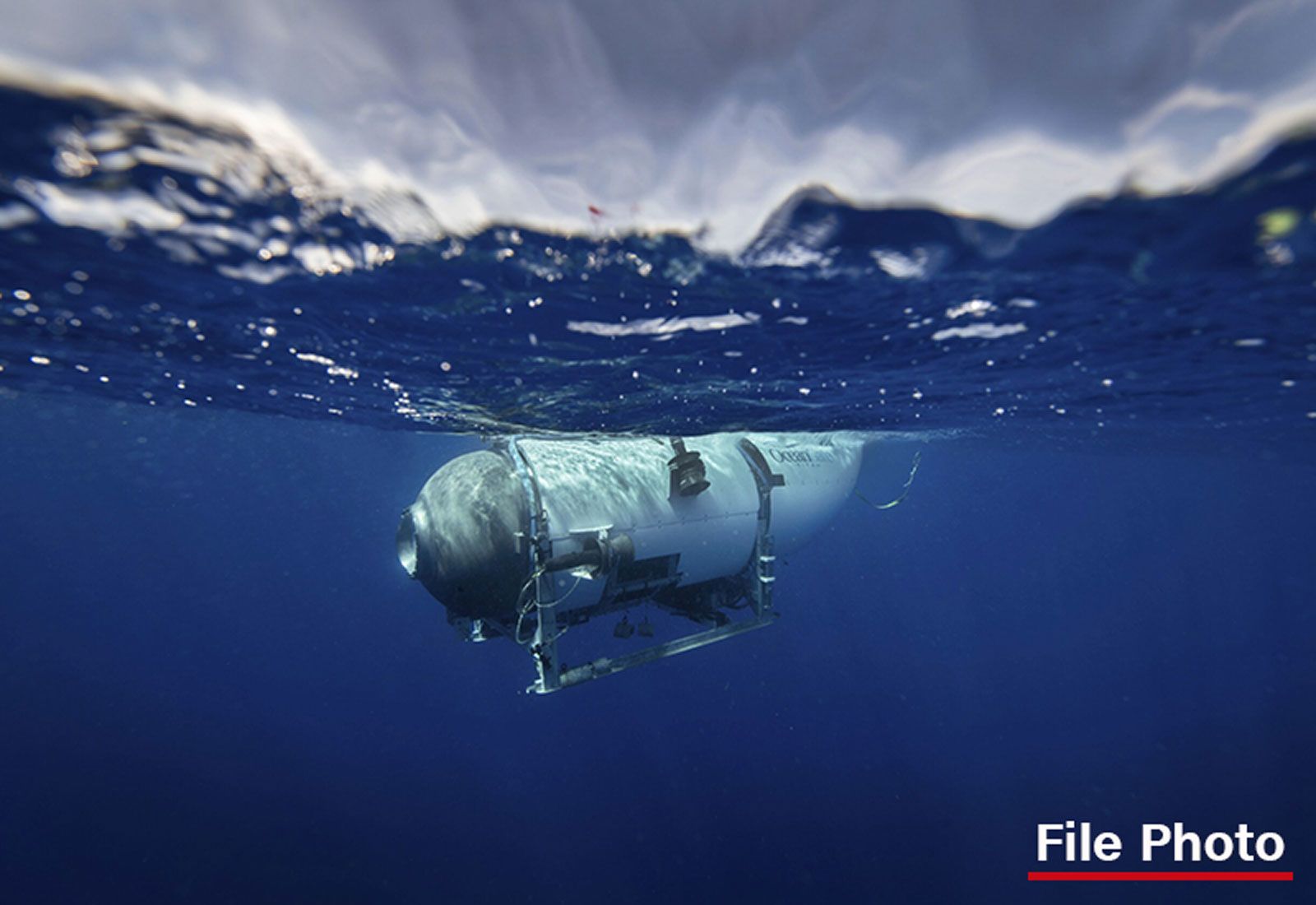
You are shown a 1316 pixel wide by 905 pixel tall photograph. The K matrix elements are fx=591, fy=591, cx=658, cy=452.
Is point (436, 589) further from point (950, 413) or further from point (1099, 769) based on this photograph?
point (1099, 769)

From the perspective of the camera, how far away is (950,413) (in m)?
15.1

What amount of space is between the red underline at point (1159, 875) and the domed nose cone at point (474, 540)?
18.5 metres

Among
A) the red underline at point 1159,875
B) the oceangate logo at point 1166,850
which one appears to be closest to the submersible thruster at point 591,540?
the red underline at point 1159,875

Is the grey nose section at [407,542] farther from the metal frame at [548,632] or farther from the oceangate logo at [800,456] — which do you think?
the oceangate logo at [800,456]

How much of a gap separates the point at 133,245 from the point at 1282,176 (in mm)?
10273

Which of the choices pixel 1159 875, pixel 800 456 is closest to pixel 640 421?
pixel 800 456

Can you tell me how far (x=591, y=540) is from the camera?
281 inches

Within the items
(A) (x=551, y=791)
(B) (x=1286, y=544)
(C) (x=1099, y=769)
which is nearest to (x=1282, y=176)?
(C) (x=1099, y=769)

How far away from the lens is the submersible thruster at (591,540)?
718 cm

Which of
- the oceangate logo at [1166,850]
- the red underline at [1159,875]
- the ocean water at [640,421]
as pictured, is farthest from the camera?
the oceangate logo at [1166,850]

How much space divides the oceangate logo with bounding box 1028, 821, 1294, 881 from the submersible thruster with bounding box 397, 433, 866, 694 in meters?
15.6

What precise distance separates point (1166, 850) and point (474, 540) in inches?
890

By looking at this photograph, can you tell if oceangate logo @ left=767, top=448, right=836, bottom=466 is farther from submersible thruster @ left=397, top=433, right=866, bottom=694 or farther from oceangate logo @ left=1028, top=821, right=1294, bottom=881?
oceangate logo @ left=1028, top=821, right=1294, bottom=881

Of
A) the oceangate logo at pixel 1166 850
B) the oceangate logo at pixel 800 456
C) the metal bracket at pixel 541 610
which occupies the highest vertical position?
the oceangate logo at pixel 800 456
